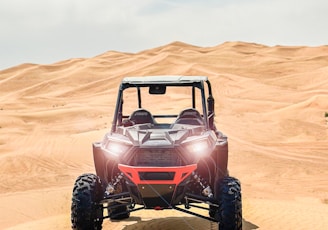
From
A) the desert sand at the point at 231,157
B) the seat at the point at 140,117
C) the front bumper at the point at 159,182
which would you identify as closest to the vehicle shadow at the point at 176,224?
the desert sand at the point at 231,157

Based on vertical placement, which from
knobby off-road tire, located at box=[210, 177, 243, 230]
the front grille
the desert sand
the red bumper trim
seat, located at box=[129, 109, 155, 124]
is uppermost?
seat, located at box=[129, 109, 155, 124]

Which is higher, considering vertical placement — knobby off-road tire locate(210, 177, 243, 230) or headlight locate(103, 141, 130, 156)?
headlight locate(103, 141, 130, 156)

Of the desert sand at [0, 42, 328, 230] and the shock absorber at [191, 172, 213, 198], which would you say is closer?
the shock absorber at [191, 172, 213, 198]

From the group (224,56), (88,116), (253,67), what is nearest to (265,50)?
(224,56)

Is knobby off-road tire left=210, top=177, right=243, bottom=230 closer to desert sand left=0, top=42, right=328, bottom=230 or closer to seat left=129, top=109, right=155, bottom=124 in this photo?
seat left=129, top=109, right=155, bottom=124

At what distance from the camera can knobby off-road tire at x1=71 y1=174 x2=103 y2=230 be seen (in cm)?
632

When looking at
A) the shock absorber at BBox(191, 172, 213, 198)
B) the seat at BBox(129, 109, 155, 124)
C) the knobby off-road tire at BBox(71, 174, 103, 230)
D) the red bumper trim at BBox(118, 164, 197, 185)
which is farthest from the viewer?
the seat at BBox(129, 109, 155, 124)

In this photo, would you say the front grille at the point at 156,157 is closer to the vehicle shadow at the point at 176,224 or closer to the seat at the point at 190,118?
the seat at the point at 190,118

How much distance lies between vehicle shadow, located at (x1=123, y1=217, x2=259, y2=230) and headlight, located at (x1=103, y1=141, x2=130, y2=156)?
2140 millimetres

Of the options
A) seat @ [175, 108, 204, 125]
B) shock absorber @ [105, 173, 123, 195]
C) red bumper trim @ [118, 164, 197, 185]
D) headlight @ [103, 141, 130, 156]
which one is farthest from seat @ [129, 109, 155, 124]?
red bumper trim @ [118, 164, 197, 185]

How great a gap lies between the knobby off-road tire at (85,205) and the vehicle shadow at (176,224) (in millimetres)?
1897

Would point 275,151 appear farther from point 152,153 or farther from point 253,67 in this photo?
point 253,67

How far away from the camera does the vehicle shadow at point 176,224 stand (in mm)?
8250

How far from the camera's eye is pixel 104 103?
38.5 metres
